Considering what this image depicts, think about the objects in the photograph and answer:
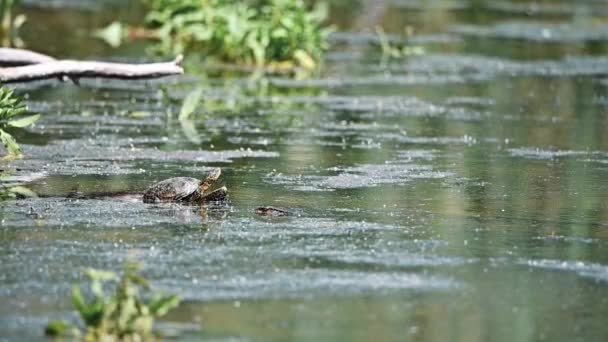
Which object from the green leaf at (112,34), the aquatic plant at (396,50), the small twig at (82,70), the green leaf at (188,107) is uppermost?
the green leaf at (112,34)

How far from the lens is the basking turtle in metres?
11.2

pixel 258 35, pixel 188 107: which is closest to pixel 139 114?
pixel 188 107

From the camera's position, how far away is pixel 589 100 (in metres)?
19.7

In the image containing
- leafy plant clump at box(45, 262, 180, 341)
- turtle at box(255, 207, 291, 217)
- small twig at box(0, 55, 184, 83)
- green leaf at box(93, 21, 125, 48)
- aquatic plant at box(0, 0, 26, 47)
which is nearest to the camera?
leafy plant clump at box(45, 262, 180, 341)

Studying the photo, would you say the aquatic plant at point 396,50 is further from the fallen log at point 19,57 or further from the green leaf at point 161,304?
the green leaf at point 161,304

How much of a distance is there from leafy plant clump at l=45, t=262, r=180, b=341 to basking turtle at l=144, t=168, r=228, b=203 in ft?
11.5

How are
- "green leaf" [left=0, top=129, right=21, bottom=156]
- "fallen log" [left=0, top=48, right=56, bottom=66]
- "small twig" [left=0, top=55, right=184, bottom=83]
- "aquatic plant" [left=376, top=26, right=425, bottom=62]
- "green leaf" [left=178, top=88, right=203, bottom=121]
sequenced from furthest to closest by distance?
"aquatic plant" [left=376, top=26, right=425, bottom=62]
"green leaf" [left=178, top=88, right=203, bottom=121]
"fallen log" [left=0, top=48, right=56, bottom=66]
"small twig" [left=0, top=55, right=184, bottom=83]
"green leaf" [left=0, top=129, right=21, bottom=156]

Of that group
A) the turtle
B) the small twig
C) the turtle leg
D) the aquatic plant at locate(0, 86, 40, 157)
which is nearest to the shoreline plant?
the small twig

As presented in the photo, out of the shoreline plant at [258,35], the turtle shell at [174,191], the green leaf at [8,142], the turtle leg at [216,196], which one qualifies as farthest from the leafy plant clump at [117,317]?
the shoreline plant at [258,35]

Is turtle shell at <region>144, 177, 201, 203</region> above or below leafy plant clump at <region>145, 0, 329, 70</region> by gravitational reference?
below

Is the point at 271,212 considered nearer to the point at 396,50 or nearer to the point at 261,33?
the point at 261,33

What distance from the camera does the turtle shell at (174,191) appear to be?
1117 centimetres

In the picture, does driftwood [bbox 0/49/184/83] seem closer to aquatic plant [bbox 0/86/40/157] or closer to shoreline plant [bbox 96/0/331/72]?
aquatic plant [bbox 0/86/40/157]

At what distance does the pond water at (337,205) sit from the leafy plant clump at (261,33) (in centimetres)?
53
